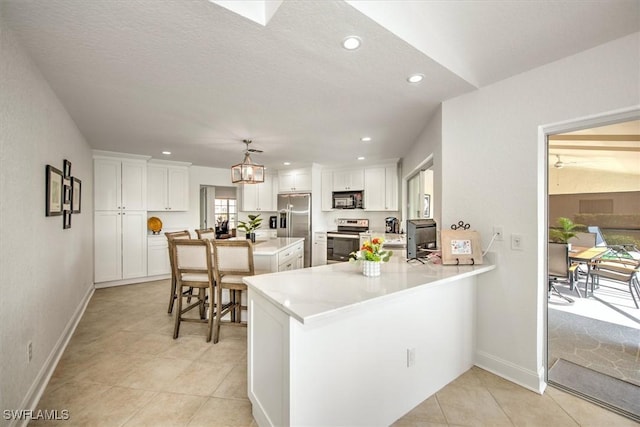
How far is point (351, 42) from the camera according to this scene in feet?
4.94

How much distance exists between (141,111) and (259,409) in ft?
9.49

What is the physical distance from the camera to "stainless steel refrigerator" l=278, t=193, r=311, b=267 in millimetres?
5707

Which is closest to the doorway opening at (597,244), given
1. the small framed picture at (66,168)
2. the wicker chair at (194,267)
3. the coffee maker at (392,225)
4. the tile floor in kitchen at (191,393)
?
the tile floor in kitchen at (191,393)

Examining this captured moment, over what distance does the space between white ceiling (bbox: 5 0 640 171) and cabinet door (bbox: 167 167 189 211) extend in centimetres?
250

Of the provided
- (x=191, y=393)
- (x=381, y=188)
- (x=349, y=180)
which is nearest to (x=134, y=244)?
(x=191, y=393)

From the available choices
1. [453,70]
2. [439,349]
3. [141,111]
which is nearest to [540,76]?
[453,70]

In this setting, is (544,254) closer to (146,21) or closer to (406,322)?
(406,322)

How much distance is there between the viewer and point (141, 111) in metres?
2.63

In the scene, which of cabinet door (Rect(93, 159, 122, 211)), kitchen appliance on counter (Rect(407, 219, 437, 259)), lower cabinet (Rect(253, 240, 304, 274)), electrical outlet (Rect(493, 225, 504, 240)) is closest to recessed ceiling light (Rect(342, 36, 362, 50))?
kitchen appliance on counter (Rect(407, 219, 437, 259))

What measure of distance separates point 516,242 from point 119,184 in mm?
5740

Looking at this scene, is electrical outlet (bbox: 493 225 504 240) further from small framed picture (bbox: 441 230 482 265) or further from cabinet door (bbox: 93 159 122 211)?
cabinet door (bbox: 93 159 122 211)

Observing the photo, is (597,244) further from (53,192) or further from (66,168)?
(66,168)

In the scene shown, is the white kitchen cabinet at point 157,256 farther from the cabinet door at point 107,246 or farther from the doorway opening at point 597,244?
the doorway opening at point 597,244

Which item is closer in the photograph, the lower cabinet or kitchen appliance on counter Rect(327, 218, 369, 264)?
the lower cabinet
